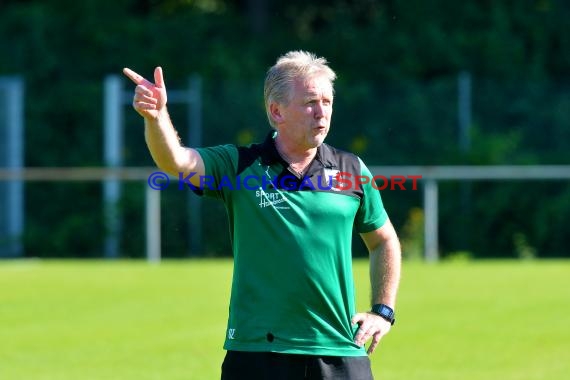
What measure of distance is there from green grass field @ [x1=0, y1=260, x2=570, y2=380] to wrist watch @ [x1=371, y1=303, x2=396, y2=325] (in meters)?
4.09

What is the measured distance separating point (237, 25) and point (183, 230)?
7934 millimetres

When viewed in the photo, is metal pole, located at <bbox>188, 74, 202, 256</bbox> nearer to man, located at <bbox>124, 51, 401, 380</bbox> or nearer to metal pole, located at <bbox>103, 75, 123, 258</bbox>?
metal pole, located at <bbox>103, 75, 123, 258</bbox>

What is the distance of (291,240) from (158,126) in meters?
0.71

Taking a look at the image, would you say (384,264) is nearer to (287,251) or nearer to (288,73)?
(287,251)

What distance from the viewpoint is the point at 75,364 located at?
10.1 metres

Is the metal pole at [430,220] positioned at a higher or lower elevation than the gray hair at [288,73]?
lower

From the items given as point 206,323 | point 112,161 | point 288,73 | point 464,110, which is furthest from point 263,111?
point 288,73

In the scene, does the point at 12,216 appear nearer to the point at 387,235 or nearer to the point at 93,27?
the point at 93,27

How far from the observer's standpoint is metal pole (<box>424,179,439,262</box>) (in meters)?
21.5

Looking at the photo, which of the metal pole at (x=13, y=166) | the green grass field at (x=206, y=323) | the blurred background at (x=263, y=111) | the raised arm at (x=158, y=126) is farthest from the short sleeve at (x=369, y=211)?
the metal pole at (x=13, y=166)

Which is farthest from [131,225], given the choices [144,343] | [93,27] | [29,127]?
[144,343]

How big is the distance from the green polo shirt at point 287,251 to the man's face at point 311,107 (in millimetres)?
172

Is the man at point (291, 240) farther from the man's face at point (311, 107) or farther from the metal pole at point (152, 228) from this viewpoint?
the metal pole at point (152, 228)

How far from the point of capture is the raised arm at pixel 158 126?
480cm
